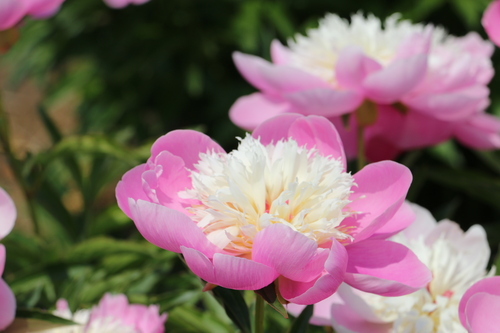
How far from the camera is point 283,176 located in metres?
0.45

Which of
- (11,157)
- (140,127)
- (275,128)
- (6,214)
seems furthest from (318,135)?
(140,127)

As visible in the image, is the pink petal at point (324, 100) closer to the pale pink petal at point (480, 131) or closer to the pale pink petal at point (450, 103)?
the pale pink petal at point (450, 103)

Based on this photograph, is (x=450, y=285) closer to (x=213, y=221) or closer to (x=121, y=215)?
(x=213, y=221)

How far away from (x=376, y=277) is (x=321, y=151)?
14 centimetres

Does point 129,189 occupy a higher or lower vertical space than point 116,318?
higher

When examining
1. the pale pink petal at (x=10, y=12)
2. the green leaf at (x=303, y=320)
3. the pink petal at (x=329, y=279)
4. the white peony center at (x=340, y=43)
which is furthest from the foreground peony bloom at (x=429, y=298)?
the pale pink petal at (x=10, y=12)

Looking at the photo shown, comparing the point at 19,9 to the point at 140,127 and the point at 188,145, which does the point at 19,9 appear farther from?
the point at 140,127

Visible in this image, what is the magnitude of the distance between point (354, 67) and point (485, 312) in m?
0.31

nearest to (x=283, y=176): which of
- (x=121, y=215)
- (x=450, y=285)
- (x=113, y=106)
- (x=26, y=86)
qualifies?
(x=450, y=285)

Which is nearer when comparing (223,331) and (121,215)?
(223,331)

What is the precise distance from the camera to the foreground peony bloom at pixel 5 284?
0.42 meters

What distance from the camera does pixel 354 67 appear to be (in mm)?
645

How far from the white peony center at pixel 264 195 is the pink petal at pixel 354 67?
0.21 m

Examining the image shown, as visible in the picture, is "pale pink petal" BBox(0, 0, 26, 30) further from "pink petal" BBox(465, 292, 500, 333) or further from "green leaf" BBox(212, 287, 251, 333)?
"pink petal" BBox(465, 292, 500, 333)
